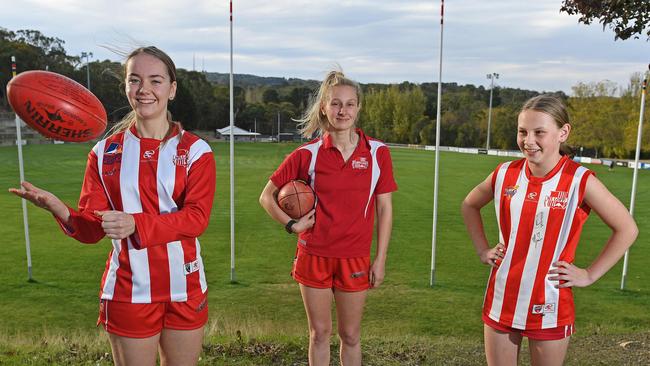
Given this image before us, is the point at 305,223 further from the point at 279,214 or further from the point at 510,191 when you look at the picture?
the point at 510,191

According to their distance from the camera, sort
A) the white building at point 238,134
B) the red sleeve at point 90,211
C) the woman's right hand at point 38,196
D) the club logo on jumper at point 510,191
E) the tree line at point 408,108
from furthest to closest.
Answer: the white building at point 238,134 → the tree line at point 408,108 → the club logo on jumper at point 510,191 → the red sleeve at point 90,211 → the woman's right hand at point 38,196

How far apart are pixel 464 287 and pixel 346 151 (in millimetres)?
5978

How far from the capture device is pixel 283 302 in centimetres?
744

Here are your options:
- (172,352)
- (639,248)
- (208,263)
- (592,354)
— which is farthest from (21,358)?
(639,248)

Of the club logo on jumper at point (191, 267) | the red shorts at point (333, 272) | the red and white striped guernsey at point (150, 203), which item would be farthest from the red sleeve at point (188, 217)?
the red shorts at point (333, 272)

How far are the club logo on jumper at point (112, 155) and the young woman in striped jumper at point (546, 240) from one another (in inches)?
75.9

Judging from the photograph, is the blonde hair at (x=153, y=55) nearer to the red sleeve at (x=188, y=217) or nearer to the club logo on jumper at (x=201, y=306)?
the red sleeve at (x=188, y=217)

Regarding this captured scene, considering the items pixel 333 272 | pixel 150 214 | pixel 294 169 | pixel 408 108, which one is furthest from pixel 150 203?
pixel 408 108

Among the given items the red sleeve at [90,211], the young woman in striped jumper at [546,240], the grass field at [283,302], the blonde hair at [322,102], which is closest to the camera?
the red sleeve at [90,211]

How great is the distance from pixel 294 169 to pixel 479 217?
1162 mm

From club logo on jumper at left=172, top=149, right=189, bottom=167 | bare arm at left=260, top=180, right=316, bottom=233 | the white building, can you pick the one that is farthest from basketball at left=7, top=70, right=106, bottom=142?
the white building

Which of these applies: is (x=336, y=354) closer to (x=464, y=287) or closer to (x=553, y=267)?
(x=553, y=267)

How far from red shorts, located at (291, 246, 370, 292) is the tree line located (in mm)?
41837

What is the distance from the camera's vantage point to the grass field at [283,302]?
4.08 m
